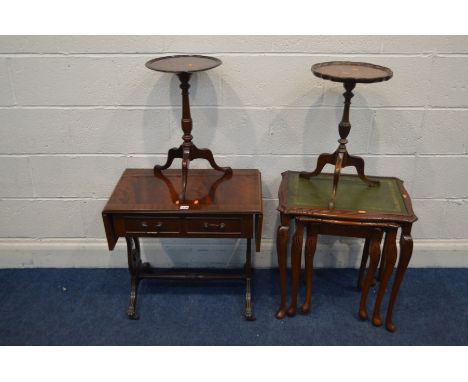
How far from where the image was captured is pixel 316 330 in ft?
8.45

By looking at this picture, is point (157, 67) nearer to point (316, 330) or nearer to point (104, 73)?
point (104, 73)

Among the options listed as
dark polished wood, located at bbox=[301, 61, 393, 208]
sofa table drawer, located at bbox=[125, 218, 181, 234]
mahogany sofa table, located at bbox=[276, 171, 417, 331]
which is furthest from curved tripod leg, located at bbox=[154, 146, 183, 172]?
dark polished wood, located at bbox=[301, 61, 393, 208]

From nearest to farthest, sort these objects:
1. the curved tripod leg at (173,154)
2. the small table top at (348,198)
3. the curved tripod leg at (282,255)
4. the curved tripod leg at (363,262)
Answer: the small table top at (348,198) < the curved tripod leg at (282,255) < the curved tripod leg at (173,154) < the curved tripod leg at (363,262)

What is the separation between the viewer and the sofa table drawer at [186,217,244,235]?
7.66 ft

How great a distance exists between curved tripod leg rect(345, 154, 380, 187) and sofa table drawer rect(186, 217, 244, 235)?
609 millimetres

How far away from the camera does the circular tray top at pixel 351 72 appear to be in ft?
6.88

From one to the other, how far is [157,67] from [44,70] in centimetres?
69

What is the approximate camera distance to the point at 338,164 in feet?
7.66

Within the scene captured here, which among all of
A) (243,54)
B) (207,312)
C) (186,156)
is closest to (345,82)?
(243,54)

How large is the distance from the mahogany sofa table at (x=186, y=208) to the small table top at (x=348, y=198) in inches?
6.6

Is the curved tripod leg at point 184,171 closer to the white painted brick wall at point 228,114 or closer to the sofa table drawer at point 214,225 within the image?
the sofa table drawer at point 214,225

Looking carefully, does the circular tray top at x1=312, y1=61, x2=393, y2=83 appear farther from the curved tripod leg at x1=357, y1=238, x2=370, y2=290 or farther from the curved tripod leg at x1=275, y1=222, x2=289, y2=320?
the curved tripod leg at x1=357, y1=238, x2=370, y2=290

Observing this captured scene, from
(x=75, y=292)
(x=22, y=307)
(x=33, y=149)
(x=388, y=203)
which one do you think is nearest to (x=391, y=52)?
(x=388, y=203)

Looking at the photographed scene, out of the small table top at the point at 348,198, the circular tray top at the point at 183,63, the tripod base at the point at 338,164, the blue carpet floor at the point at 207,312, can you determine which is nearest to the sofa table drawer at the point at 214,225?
the small table top at the point at 348,198
